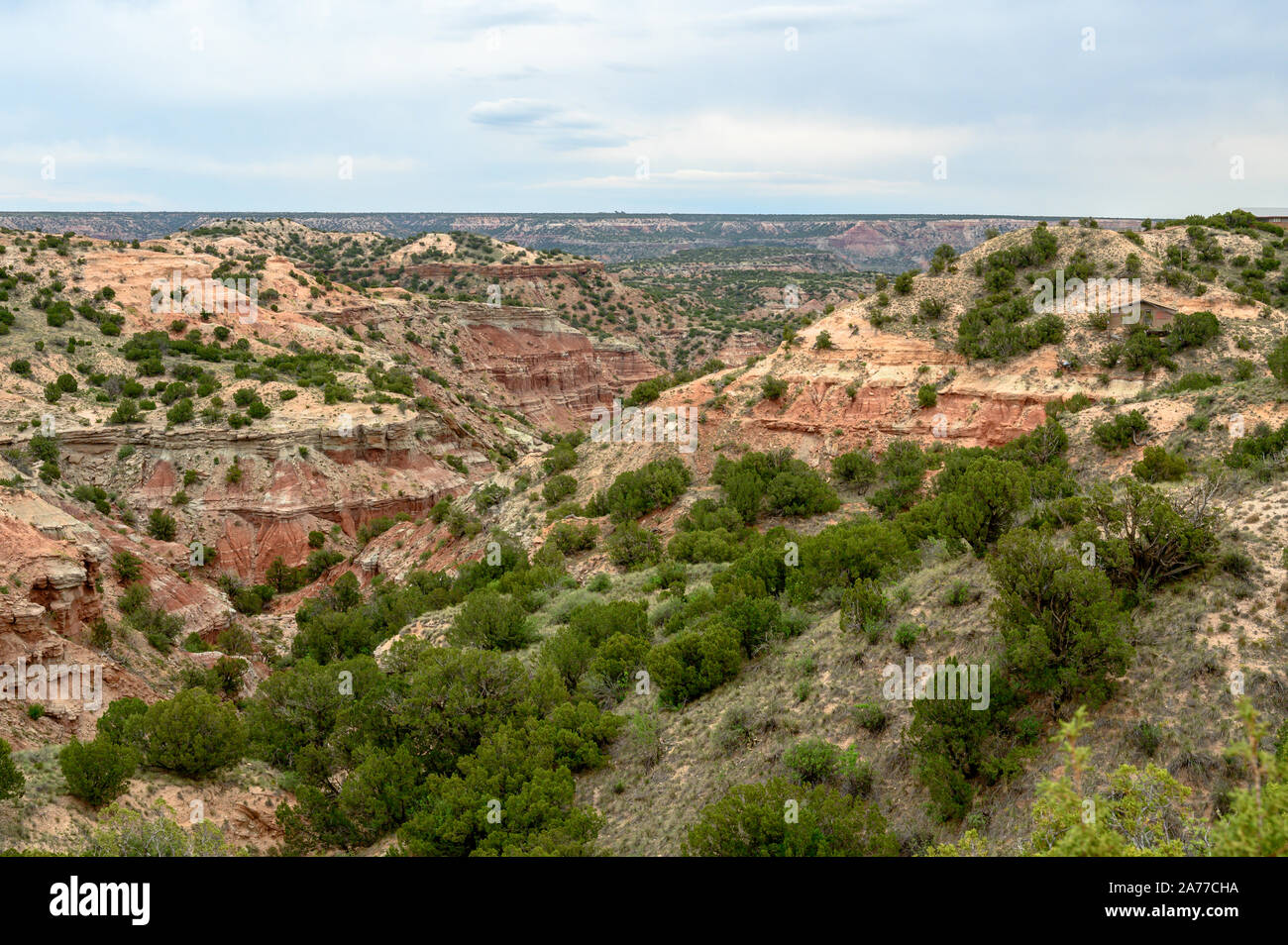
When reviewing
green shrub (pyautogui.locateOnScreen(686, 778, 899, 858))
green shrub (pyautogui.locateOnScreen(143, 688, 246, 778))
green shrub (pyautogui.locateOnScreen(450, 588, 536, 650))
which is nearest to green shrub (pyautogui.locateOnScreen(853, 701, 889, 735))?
green shrub (pyautogui.locateOnScreen(686, 778, 899, 858))

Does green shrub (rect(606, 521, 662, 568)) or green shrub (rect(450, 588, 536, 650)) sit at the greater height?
green shrub (rect(606, 521, 662, 568))

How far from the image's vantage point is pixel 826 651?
593 inches

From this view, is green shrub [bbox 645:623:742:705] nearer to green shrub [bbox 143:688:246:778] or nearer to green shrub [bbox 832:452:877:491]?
green shrub [bbox 143:688:246:778]

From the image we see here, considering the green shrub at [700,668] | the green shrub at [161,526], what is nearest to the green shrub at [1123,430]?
the green shrub at [700,668]

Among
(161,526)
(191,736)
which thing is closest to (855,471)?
(191,736)

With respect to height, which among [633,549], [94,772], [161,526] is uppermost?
[633,549]

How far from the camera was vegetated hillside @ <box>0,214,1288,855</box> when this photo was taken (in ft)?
33.2

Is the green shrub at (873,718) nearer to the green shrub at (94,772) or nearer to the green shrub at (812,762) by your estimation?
the green shrub at (812,762)

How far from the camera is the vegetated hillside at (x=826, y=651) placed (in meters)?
10.1

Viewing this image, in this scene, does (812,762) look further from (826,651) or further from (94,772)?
(94,772)
